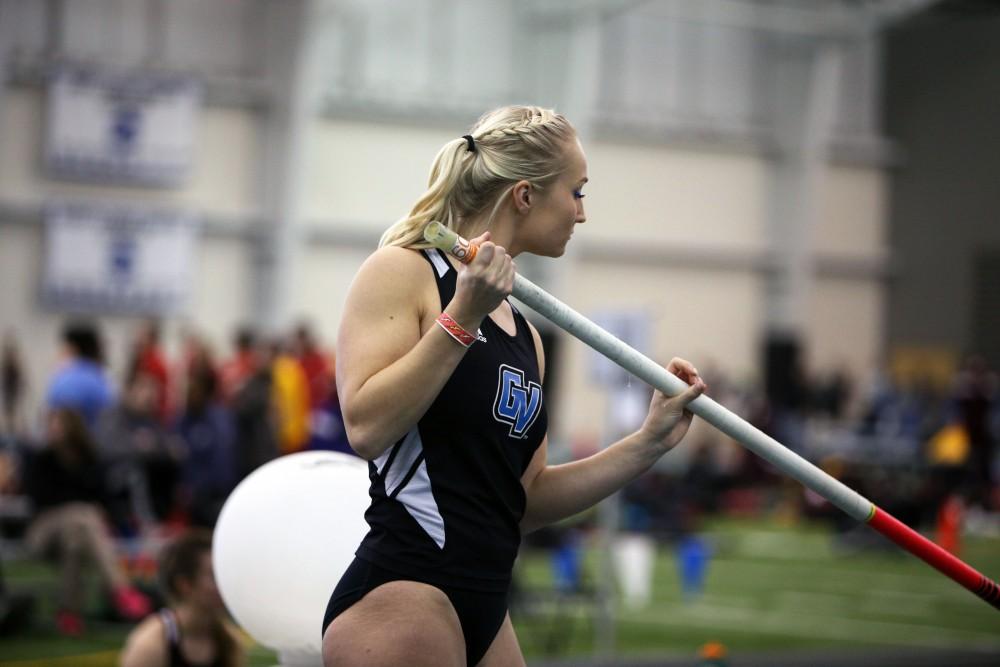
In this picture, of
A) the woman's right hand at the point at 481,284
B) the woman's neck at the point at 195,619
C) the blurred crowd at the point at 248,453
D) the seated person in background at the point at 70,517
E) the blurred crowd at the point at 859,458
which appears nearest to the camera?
the woman's right hand at the point at 481,284

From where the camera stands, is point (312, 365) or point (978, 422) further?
point (978, 422)

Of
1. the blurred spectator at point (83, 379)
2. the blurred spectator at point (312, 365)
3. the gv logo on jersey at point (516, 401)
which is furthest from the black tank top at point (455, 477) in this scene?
the blurred spectator at point (312, 365)

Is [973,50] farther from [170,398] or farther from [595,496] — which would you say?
[595,496]

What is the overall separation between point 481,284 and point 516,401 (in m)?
0.30

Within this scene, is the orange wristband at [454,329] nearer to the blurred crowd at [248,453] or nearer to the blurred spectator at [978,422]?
the blurred crowd at [248,453]

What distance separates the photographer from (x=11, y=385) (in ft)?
57.3

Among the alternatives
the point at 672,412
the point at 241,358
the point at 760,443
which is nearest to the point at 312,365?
the point at 241,358

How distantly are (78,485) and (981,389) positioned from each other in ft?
42.5

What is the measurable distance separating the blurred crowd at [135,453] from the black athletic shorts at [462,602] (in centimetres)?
651

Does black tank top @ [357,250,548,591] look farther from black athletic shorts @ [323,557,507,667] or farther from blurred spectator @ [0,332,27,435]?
blurred spectator @ [0,332,27,435]

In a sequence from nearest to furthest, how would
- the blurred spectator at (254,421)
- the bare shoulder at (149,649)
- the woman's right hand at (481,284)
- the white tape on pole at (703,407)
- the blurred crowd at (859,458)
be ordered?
the woman's right hand at (481,284) → the white tape on pole at (703,407) → the bare shoulder at (149,649) → the blurred spectator at (254,421) → the blurred crowd at (859,458)

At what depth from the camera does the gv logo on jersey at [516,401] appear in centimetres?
254

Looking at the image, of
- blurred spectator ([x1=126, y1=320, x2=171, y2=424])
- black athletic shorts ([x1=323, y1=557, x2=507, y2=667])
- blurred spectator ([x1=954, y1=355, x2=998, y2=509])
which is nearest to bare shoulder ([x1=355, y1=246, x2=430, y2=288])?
black athletic shorts ([x1=323, y1=557, x2=507, y2=667])

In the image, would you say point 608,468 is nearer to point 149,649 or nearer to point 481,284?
point 481,284
